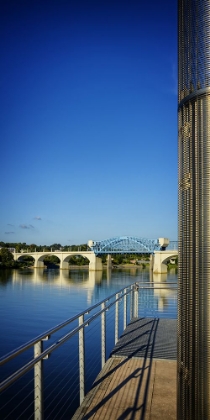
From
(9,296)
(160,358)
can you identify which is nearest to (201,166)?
(160,358)

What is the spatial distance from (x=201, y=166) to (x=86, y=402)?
2535mm

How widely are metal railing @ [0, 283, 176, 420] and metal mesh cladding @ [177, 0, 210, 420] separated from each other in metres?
0.95

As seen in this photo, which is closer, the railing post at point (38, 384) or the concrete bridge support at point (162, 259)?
the railing post at point (38, 384)

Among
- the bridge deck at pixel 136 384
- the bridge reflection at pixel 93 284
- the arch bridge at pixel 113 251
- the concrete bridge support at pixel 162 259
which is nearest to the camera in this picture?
the bridge deck at pixel 136 384

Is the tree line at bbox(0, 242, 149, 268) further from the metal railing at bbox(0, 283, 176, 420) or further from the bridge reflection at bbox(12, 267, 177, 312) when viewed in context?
the metal railing at bbox(0, 283, 176, 420)

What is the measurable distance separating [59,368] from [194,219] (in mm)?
8343

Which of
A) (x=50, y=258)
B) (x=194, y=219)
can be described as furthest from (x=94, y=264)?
(x=194, y=219)

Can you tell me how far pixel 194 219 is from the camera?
199 cm

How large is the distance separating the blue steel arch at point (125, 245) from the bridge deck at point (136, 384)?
63299mm

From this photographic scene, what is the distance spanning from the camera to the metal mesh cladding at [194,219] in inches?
75.1

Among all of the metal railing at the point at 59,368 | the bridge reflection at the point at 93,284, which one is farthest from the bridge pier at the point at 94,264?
the metal railing at the point at 59,368

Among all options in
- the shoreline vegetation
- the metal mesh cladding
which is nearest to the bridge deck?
the metal mesh cladding

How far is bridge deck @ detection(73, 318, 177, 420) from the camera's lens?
313 centimetres

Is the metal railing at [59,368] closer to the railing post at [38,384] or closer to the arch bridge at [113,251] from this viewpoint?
the railing post at [38,384]
